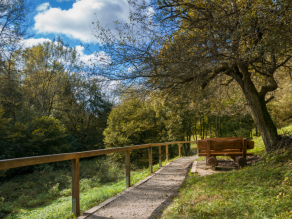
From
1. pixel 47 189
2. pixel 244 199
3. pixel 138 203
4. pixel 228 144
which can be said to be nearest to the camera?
pixel 244 199

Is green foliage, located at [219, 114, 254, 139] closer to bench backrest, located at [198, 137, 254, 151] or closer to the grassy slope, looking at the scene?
bench backrest, located at [198, 137, 254, 151]

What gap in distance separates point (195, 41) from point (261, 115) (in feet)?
12.2

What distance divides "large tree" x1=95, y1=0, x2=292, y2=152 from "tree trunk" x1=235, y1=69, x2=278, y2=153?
0.10 ft

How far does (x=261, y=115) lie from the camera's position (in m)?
7.27

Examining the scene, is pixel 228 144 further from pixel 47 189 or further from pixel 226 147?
pixel 47 189

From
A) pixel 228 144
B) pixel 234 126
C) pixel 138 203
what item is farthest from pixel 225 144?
pixel 234 126

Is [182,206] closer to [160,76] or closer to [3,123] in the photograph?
[160,76]

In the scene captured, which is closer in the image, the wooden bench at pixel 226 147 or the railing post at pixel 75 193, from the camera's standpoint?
the railing post at pixel 75 193

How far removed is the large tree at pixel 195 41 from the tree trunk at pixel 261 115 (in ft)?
0.10

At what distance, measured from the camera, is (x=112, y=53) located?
6293 millimetres

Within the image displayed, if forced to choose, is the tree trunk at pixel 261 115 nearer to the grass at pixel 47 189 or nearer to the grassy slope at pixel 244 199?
the grassy slope at pixel 244 199

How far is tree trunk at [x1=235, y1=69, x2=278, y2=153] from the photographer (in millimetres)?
7079

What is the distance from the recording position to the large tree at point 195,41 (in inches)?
210

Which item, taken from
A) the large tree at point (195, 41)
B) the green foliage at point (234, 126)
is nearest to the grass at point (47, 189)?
the large tree at point (195, 41)
